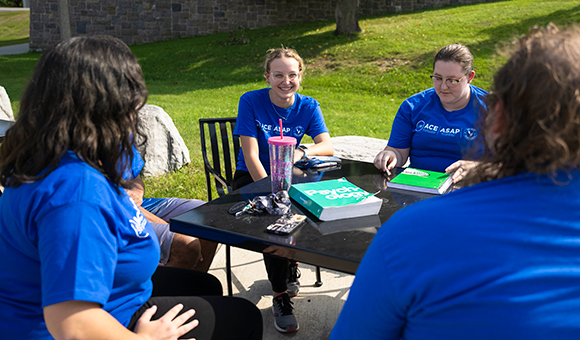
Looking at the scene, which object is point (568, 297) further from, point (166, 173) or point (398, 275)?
point (166, 173)

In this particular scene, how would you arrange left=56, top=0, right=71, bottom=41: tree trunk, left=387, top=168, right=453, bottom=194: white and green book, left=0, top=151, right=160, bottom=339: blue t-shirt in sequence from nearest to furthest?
left=0, top=151, right=160, bottom=339: blue t-shirt < left=387, top=168, right=453, bottom=194: white and green book < left=56, top=0, right=71, bottom=41: tree trunk

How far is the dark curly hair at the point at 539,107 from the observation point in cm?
71

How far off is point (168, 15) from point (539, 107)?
68.2 ft

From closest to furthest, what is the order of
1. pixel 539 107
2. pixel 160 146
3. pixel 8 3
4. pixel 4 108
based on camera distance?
1. pixel 539 107
2. pixel 160 146
3. pixel 4 108
4. pixel 8 3

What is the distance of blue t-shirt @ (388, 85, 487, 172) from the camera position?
2.80m

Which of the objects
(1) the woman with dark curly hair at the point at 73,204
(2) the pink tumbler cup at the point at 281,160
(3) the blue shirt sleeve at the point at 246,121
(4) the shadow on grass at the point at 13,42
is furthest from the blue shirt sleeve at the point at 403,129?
(4) the shadow on grass at the point at 13,42

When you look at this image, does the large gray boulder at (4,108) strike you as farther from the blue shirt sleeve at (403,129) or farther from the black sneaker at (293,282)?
the blue shirt sleeve at (403,129)

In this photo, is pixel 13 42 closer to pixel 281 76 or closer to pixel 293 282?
A: pixel 281 76

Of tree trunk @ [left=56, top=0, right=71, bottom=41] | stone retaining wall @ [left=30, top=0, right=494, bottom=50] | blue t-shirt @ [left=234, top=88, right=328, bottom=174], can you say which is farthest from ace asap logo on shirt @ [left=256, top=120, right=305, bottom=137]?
stone retaining wall @ [left=30, top=0, right=494, bottom=50]

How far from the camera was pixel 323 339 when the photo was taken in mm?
2404

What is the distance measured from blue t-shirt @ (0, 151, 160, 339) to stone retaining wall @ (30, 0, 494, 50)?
19.7m

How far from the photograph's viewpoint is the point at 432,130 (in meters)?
2.86

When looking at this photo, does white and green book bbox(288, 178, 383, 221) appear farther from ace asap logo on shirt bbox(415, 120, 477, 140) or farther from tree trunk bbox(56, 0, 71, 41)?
tree trunk bbox(56, 0, 71, 41)

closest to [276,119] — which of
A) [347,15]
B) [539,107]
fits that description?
[539,107]
